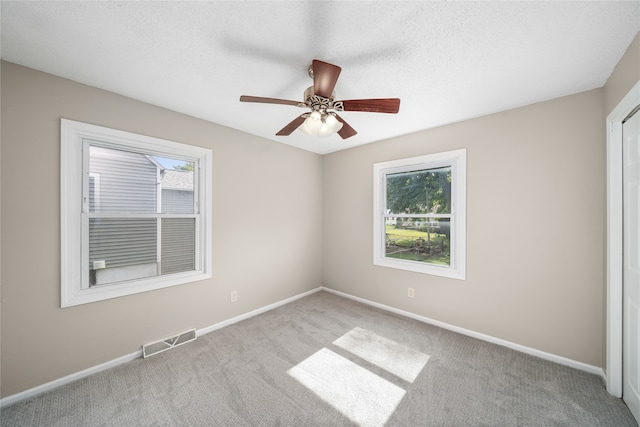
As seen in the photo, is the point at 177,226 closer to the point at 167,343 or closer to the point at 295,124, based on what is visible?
the point at 167,343

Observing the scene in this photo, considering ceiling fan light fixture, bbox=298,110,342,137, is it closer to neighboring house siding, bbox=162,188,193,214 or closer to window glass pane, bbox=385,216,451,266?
neighboring house siding, bbox=162,188,193,214

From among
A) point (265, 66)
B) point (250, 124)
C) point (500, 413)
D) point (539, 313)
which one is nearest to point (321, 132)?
point (265, 66)

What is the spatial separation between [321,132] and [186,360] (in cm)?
238

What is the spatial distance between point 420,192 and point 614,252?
1.72 metres

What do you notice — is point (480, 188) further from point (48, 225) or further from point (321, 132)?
point (48, 225)

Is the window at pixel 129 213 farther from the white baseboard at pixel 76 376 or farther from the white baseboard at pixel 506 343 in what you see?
the white baseboard at pixel 506 343

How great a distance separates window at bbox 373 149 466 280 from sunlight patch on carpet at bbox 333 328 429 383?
3.29 ft

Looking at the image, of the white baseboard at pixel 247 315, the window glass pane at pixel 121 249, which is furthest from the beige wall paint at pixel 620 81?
the window glass pane at pixel 121 249

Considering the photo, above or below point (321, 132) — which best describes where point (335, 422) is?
below

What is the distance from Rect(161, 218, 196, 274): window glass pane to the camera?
2.53 m

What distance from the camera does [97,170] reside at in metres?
2.11

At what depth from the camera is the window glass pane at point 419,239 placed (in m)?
2.93

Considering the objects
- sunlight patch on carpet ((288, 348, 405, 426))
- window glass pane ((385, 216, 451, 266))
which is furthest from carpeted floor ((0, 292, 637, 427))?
window glass pane ((385, 216, 451, 266))

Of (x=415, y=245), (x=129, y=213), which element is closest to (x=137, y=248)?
(x=129, y=213)
